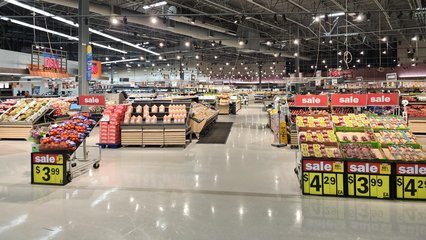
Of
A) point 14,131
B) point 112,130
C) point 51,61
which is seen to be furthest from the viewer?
point 51,61

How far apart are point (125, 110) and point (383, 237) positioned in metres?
8.12

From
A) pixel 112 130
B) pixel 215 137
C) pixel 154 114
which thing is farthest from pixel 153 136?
pixel 215 137

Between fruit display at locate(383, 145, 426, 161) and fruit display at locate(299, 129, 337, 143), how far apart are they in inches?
32.6

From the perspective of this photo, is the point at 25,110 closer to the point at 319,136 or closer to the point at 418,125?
the point at 319,136

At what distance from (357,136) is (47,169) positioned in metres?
5.48

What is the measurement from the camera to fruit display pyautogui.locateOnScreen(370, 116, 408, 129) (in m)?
5.70

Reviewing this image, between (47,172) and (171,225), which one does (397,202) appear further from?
(47,172)

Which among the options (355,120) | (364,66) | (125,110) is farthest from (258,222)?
(364,66)

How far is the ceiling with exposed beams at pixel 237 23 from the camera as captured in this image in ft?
48.3

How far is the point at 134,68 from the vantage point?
43375mm

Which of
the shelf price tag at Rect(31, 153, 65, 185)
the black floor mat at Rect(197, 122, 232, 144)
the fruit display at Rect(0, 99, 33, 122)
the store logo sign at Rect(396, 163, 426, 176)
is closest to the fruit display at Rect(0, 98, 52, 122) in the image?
the fruit display at Rect(0, 99, 33, 122)

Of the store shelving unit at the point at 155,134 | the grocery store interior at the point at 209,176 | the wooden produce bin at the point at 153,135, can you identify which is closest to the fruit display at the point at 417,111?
the grocery store interior at the point at 209,176

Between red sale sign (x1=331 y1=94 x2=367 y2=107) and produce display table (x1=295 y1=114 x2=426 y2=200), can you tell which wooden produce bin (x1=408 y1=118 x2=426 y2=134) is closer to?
red sale sign (x1=331 y1=94 x2=367 y2=107)

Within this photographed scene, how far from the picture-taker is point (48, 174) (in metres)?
5.54
